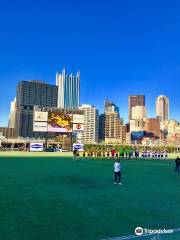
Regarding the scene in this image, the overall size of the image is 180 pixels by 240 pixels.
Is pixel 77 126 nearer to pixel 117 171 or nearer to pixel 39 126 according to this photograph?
pixel 39 126

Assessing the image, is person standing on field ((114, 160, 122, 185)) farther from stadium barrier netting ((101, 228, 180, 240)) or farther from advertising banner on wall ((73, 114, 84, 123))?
advertising banner on wall ((73, 114, 84, 123))

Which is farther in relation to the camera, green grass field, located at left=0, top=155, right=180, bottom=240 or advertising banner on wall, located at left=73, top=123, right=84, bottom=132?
advertising banner on wall, located at left=73, top=123, right=84, bottom=132

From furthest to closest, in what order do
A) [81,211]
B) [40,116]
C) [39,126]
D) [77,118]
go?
[77,118] < [39,126] < [40,116] < [81,211]

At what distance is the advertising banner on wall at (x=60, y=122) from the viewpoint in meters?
97.7

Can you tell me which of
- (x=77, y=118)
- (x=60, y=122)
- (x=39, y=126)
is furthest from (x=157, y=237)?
(x=77, y=118)

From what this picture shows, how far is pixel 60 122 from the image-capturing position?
9875 cm

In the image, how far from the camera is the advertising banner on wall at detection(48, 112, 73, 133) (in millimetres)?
97706

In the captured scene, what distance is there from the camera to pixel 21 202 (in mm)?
15617

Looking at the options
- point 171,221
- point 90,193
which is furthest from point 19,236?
point 90,193

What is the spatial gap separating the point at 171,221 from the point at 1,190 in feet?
32.5

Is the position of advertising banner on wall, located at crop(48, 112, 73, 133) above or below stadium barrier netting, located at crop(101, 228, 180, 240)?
above

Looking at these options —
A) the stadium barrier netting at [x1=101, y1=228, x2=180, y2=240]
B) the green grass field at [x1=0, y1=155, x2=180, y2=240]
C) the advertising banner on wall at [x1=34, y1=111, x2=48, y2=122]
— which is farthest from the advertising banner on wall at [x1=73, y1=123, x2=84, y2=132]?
the stadium barrier netting at [x1=101, y1=228, x2=180, y2=240]

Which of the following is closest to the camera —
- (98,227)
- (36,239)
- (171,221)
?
(36,239)

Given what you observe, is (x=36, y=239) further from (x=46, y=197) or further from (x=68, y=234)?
(x=46, y=197)
